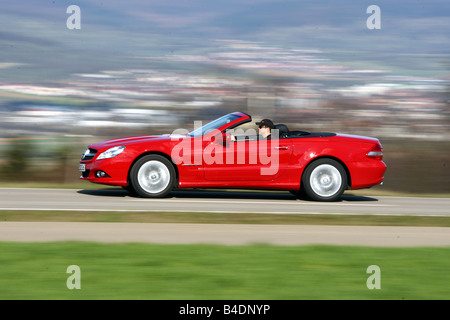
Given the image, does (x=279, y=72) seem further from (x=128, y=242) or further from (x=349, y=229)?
(x=128, y=242)

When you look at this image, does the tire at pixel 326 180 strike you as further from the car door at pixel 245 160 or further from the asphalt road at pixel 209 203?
the car door at pixel 245 160

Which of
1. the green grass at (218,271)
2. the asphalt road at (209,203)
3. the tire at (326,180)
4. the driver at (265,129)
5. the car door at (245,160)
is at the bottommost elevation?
the green grass at (218,271)

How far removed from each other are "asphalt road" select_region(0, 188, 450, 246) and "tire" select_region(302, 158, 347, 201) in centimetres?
21

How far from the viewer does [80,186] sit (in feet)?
46.6

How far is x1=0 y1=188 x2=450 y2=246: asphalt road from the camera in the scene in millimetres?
7738

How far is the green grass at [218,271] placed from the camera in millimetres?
5117

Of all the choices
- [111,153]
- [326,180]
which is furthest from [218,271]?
[326,180]

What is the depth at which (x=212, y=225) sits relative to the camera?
28.7 ft

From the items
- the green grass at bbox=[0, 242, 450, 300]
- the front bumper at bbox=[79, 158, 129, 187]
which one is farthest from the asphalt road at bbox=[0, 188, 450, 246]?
the green grass at bbox=[0, 242, 450, 300]

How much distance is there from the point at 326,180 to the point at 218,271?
6308 millimetres

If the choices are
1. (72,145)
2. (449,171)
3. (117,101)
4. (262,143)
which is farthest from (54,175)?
(449,171)

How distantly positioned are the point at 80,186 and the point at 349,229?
7.09 meters

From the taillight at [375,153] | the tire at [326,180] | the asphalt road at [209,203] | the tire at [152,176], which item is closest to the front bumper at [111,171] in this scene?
the tire at [152,176]

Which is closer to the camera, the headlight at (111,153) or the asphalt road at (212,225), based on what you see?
the asphalt road at (212,225)
